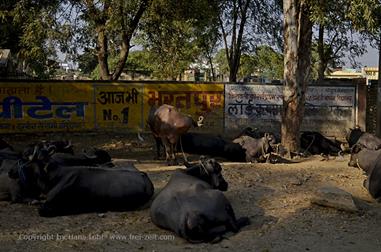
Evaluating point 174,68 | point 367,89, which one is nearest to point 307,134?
point 367,89

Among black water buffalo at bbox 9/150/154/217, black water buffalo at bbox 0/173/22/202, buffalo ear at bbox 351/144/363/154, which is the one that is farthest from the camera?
buffalo ear at bbox 351/144/363/154

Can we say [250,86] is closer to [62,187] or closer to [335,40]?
[335,40]

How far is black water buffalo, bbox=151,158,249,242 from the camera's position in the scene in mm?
6594

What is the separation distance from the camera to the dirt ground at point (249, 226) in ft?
21.6

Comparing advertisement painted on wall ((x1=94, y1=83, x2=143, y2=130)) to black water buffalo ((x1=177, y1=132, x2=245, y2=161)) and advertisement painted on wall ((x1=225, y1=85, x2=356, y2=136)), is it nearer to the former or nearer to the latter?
advertisement painted on wall ((x1=225, y1=85, x2=356, y2=136))

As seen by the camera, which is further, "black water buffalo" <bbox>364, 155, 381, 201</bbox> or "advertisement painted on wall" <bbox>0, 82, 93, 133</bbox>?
"advertisement painted on wall" <bbox>0, 82, 93, 133</bbox>

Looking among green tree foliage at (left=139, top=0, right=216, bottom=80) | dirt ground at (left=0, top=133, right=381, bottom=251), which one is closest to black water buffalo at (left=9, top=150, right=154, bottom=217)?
dirt ground at (left=0, top=133, right=381, bottom=251)

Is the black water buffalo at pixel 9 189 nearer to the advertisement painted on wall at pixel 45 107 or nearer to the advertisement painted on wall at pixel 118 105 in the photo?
the advertisement painted on wall at pixel 45 107

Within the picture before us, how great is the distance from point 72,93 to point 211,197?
455 inches

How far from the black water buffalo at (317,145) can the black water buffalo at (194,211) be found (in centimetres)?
810

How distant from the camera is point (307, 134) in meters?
15.5

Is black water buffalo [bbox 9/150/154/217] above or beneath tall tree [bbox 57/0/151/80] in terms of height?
beneath

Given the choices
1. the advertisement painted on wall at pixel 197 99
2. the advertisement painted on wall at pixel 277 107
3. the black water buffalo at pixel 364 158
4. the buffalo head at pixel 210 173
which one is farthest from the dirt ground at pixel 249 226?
the advertisement painted on wall at pixel 277 107

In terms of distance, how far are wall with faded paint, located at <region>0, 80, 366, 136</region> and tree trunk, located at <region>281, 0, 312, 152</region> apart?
5085mm
